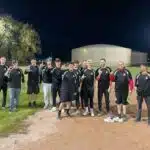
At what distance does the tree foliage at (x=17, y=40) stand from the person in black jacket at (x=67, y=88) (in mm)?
31888

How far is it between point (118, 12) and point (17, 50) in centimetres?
924

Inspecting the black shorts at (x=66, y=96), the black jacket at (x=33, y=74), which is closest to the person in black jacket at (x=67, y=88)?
the black shorts at (x=66, y=96)

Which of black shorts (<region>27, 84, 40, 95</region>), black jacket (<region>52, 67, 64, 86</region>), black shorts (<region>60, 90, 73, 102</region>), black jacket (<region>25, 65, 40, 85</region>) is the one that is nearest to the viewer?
black shorts (<region>60, 90, 73, 102</region>)

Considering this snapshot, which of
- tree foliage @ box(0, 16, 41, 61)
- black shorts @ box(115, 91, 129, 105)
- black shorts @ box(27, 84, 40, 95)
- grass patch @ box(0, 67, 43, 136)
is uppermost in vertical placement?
tree foliage @ box(0, 16, 41, 61)

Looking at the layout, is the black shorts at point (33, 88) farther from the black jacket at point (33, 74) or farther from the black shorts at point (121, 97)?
the black shorts at point (121, 97)

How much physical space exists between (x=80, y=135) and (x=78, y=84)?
134 inches

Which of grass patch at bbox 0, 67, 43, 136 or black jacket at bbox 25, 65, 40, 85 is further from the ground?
black jacket at bbox 25, 65, 40, 85

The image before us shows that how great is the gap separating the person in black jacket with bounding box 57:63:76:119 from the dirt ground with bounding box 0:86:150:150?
0.53 meters

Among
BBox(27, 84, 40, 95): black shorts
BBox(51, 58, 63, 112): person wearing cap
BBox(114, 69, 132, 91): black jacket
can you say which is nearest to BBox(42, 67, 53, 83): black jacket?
BBox(51, 58, 63, 112): person wearing cap

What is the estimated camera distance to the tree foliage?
47.9 m

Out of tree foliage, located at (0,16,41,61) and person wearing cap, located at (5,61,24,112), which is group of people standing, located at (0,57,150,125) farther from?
tree foliage, located at (0,16,41,61)

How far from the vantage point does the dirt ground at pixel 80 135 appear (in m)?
11.7

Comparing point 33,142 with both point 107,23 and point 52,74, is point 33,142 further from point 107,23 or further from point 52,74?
point 107,23

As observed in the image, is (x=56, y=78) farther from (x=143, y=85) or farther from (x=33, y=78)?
(x=143, y=85)
